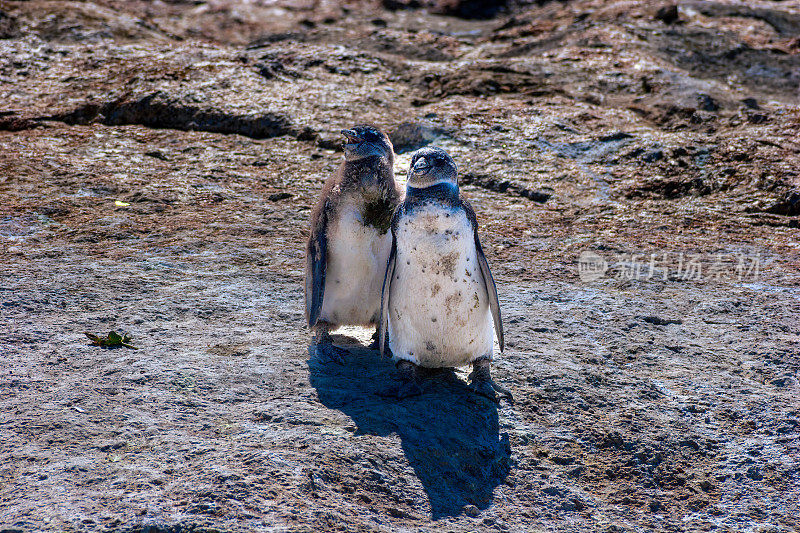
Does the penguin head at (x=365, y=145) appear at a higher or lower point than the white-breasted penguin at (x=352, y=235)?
higher

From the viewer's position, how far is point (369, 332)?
443cm

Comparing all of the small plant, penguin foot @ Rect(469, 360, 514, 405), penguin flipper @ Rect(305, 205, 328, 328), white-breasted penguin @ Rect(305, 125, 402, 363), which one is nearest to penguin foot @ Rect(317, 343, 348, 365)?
white-breasted penguin @ Rect(305, 125, 402, 363)

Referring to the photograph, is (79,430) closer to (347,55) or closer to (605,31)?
(347,55)

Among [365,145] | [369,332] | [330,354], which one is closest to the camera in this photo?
[330,354]

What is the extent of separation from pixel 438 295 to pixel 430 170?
1.77 feet

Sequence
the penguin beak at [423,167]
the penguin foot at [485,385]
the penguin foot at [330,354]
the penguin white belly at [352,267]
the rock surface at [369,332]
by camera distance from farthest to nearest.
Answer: the penguin white belly at [352,267]
the penguin foot at [330,354]
the penguin foot at [485,385]
the penguin beak at [423,167]
the rock surface at [369,332]

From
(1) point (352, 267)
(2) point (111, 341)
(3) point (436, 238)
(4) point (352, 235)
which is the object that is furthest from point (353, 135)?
(2) point (111, 341)

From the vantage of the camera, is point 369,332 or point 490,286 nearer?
point 490,286

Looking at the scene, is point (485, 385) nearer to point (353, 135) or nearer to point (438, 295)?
point (438, 295)

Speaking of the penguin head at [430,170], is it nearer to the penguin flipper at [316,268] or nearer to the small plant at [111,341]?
the penguin flipper at [316,268]

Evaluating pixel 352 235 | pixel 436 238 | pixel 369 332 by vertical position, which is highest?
pixel 436 238

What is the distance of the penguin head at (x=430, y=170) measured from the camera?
136 inches

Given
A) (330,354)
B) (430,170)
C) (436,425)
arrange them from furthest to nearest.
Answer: (330,354), (430,170), (436,425)

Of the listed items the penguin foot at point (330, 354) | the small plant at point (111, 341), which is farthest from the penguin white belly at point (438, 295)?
the small plant at point (111, 341)
